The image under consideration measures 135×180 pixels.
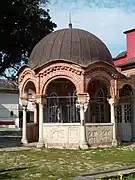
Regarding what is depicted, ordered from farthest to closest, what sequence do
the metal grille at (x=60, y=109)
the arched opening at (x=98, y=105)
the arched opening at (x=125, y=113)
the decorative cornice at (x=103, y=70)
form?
the arched opening at (x=125, y=113)
the arched opening at (x=98, y=105)
the metal grille at (x=60, y=109)
the decorative cornice at (x=103, y=70)

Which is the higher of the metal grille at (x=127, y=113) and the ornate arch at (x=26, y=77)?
the ornate arch at (x=26, y=77)

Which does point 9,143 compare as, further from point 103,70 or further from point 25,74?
point 103,70

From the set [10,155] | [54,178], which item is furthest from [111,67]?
[54,178]

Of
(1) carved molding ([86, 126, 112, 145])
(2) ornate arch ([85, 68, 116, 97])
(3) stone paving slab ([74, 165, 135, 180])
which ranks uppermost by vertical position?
(2) ornate arch ([85, 68, 116, 97])

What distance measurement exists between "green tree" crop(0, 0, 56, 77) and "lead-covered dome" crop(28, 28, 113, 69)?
440 cm

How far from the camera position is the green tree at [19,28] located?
986 inches

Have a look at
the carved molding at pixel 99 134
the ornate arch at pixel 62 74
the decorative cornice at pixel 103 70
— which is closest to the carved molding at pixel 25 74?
the ornate arch at pixel 62 74

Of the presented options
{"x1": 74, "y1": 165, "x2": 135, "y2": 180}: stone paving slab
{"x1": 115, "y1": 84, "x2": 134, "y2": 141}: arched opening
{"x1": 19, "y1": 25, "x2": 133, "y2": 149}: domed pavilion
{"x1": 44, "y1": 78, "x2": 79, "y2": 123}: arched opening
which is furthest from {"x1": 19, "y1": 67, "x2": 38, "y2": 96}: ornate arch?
{"x1": 74, "y1": 165, "x2": 135, "y2": 180}: stone paving slab

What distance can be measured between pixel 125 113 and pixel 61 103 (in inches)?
176

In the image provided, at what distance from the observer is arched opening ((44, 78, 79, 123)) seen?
2336 cm

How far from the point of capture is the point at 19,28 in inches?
1036

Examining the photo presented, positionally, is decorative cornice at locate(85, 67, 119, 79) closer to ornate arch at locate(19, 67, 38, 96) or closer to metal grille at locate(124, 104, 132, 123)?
ornate arch at locate(19, 67, 38, 96)

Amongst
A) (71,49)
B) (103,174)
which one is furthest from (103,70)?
(103,174)

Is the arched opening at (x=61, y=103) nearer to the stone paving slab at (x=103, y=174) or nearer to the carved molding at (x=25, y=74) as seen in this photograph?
the carved molding at (x=25, y=74)
